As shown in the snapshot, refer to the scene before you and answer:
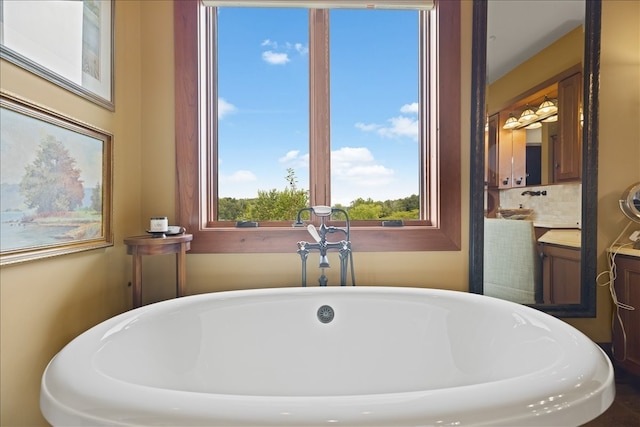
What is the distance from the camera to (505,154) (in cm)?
171

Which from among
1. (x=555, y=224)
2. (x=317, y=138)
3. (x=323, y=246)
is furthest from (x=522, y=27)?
(x=323, y=246)

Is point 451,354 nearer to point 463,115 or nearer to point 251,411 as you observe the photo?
point 251,411

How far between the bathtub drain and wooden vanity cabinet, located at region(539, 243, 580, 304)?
44.1 inches

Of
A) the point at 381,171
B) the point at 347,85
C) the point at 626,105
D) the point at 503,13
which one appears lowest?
the point at 381,171

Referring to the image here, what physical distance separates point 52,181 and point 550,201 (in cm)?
210

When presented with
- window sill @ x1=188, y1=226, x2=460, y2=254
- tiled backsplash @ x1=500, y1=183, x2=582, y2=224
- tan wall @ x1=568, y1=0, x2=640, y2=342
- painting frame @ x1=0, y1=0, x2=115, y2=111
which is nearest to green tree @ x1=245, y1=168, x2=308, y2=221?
window sill @ x1=188, y1=226, x2=460, y2=254

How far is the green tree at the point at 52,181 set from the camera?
3.45 feet

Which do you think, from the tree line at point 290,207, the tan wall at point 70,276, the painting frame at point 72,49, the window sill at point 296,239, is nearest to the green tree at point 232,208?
the tree line at point 290,207

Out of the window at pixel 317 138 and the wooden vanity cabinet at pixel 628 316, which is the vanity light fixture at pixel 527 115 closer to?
the window at pixel 317 138

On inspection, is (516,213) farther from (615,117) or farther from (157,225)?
(157,225)

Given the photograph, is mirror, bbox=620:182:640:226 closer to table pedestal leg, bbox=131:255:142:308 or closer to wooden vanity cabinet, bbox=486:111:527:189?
wooden vanity cabinet, bbox=486:111:527:189

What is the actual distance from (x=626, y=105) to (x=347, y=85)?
1403mm

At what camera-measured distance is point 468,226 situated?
1749mm

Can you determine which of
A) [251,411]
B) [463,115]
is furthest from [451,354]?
[463,115]
